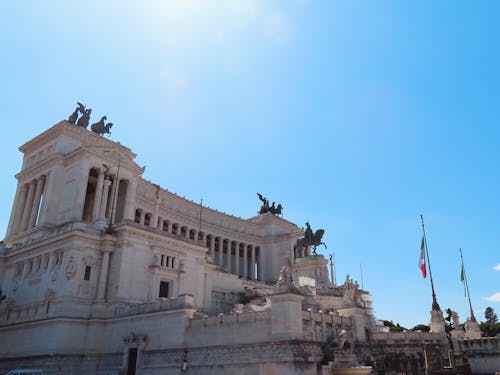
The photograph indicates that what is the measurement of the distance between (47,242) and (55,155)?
48.9 feet

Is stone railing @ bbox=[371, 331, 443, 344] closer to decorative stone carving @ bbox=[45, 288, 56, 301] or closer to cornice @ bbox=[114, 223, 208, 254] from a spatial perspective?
cornice @ bbox=[114, 223, 208, 254]

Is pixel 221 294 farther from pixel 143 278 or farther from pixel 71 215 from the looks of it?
pixel 71 215

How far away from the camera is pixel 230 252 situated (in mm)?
83938

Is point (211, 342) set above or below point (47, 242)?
below

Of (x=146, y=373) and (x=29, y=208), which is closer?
(x=146, y=373)

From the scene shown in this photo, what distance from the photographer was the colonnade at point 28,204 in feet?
182

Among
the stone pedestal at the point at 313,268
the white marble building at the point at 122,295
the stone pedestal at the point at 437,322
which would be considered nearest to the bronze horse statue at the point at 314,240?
the stone pedestal at the point at 313,268

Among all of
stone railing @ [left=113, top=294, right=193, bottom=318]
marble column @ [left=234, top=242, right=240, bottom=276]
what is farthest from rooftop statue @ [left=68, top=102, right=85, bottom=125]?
marble column @ [left=234, top=242, right=240, bottom=276]

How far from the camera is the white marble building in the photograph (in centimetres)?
2834

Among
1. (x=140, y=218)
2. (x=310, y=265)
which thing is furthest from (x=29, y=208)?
(x=310, y=265)

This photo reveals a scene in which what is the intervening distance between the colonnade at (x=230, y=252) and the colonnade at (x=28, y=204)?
69.8ft

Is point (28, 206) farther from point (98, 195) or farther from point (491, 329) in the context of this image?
point (491, 329)

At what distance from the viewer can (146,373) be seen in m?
33.1

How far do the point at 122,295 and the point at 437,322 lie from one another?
29.9m
